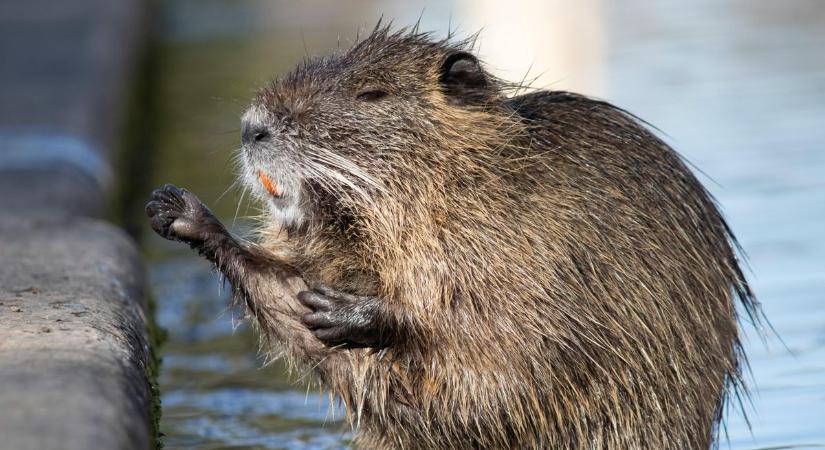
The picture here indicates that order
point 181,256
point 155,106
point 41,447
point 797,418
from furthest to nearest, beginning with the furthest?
point 155,106 → point 181,256 → point 797,418 → point 41,447

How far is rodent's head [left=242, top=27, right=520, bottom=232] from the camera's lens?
3.61m

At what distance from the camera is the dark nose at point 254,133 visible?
360 cm

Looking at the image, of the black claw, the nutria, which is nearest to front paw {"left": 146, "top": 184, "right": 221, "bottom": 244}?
the nutria

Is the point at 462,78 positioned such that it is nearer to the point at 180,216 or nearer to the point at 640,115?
the point at 180,216

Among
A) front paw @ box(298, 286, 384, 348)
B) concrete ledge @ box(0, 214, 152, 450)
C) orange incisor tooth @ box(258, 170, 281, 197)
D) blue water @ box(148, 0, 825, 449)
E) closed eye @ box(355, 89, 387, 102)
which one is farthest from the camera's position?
blue water @ box(148, 0, 825, 449)

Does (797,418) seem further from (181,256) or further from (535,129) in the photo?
(181,256)

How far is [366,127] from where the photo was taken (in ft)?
12.1

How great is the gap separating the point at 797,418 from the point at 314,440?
1450 mm

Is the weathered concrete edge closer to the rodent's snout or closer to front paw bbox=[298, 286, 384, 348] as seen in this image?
front paw bbox=[298, 286, 384, 348]

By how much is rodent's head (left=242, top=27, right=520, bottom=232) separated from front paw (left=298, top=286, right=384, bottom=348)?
0.89ft

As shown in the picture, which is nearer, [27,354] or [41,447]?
[41,447]

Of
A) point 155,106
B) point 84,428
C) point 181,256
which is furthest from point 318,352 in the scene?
point 155,106

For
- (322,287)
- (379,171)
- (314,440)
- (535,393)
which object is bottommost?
(314,440)

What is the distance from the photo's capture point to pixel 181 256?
693cm
